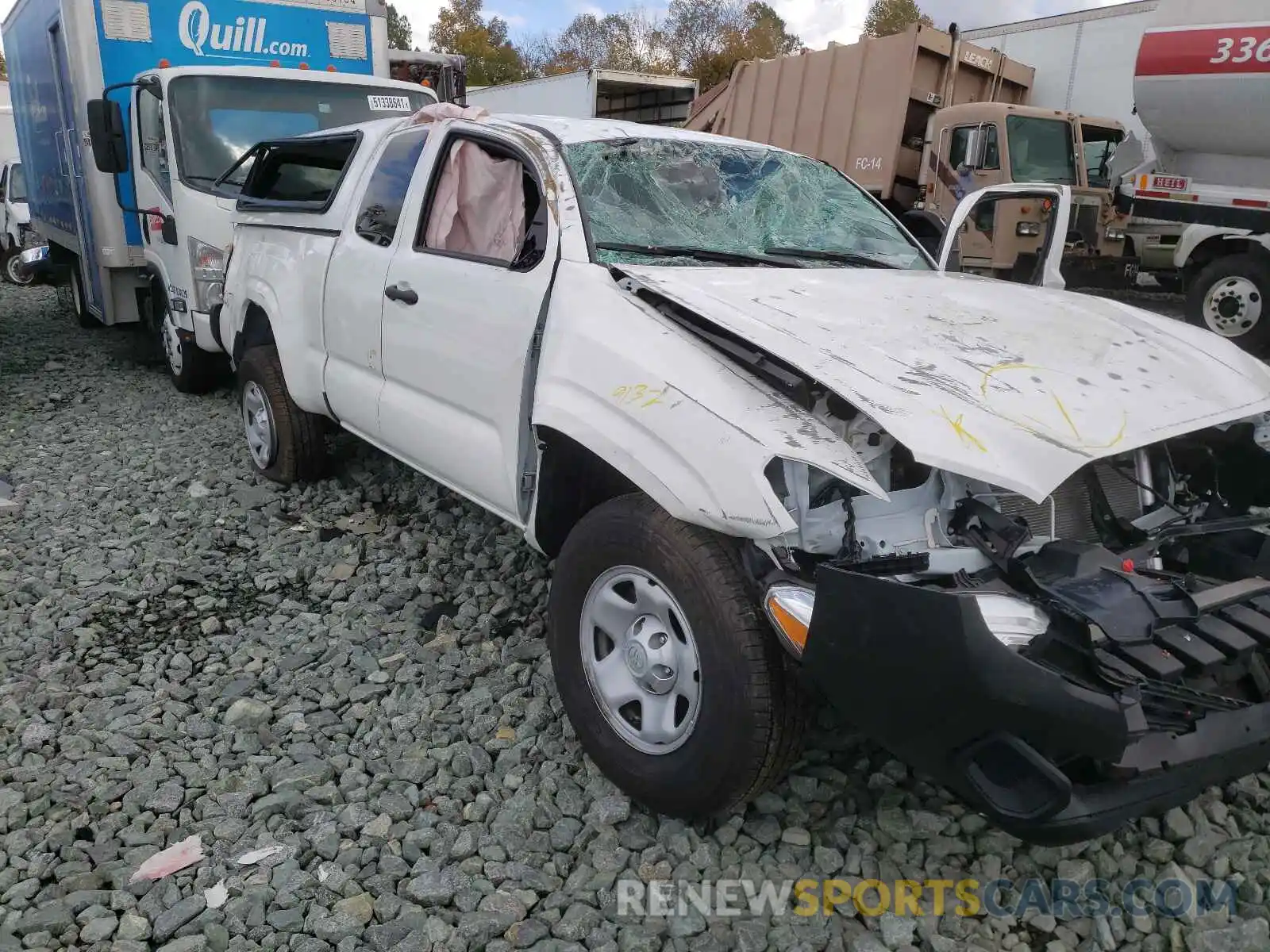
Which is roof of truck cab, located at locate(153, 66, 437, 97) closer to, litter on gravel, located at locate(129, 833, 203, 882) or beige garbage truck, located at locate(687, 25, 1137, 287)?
litter on gravel, located at locate(129, 833, 203, 882)

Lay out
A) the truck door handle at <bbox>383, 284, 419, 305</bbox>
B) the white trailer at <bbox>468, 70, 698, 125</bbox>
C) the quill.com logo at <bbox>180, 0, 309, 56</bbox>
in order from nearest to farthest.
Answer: the truck door handle at <bbox>383, 284, 419, 305</bbox> → the quill.com logo at <bbox>180, 0, 309, 56</bbox> → the white trailer at <bbox>468, 70, 698, 125</bbox>

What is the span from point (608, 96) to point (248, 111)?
1150 centimetres

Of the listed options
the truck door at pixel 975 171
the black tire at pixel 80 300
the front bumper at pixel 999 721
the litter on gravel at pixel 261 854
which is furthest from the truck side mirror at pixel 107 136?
the truck door at pixel 975 171

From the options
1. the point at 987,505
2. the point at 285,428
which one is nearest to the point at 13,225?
the point at 285,428

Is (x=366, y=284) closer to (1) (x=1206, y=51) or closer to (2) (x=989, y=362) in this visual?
(2) (x=989, y=362)

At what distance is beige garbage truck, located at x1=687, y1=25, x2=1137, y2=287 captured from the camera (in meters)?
11.0

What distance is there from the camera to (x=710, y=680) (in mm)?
2262

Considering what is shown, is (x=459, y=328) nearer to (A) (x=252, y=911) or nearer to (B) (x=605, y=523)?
(B) (x=605, y=523)

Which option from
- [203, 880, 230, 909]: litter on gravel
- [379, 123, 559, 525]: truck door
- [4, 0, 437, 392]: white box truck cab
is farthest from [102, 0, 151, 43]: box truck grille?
[203, 880, 230, 909]: litter on gravel

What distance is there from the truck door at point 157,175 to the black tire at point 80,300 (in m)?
1.90

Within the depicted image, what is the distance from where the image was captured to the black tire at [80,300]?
881cm

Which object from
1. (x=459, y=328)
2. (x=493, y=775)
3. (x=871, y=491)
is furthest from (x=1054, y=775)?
(x=459, y=328)

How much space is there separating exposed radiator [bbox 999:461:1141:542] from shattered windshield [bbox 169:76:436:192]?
5.42m

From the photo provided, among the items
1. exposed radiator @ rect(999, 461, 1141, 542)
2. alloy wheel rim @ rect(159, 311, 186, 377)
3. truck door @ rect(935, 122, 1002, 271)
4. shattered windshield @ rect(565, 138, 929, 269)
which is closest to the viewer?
exposed radiator @ rect(999, 461, 1141, 542)
